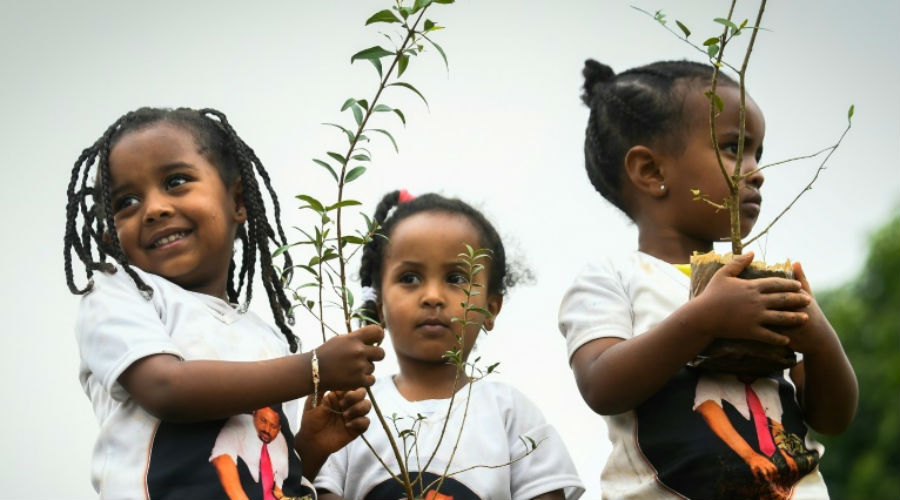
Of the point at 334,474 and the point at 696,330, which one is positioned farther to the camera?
the point at 334,474

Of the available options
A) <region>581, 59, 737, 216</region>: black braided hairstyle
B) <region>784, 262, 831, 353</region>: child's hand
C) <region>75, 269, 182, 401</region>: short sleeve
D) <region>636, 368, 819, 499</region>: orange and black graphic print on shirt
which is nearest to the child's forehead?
<region>581, 59, 737, 216</region>: black braided hairstyle

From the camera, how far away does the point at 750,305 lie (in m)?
3.30

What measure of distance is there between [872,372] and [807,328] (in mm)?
25421

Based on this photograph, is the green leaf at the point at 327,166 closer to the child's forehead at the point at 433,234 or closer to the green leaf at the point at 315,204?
the green leaf at the point at 315,204

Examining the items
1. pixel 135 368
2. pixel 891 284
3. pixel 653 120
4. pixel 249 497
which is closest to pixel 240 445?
pixel 249 497

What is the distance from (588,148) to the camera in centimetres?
471

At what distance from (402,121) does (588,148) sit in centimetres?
180

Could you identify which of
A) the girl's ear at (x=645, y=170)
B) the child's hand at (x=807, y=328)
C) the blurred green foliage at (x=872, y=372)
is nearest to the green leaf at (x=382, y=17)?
the child's hand at (x=807, y=328)

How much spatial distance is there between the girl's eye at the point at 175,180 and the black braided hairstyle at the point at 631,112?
1.70 metres

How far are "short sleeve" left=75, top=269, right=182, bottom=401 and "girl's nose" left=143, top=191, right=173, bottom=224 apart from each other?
263 millimetres

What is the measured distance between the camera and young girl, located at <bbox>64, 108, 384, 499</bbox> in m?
3.21

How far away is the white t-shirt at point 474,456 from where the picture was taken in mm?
4133

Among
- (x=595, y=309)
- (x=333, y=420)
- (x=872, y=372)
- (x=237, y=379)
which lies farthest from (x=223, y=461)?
(x=872, y=372)

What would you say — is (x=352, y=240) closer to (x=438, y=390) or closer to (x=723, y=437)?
(x=723, y=437)
